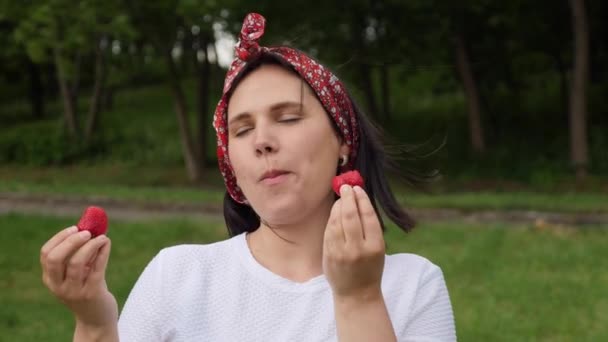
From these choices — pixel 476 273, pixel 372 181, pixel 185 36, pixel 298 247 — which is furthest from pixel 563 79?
pixel 298 247

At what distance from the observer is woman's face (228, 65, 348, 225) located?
212 cm

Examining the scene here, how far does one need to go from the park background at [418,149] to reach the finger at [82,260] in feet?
3.49

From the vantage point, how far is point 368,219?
5.70 feet

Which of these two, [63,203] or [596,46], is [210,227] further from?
[596,46]

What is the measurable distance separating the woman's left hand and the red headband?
47cm

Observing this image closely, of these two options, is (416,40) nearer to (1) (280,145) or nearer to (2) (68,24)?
(2) (68,24)

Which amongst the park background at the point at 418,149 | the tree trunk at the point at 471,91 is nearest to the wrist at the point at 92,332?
the park background at the point at 418,149

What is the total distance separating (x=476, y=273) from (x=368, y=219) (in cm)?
751

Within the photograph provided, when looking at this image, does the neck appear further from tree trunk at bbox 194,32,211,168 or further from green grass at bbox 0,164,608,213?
tree trunk at bbox 194,32,211,168

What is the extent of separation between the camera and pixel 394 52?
2338cm

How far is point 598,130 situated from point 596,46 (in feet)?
15.0

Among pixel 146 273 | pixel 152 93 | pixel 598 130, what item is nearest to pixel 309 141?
pixel 146 273

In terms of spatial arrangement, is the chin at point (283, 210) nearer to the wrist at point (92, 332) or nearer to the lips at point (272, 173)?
the lips at point (272, 173)

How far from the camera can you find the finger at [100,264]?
1817mm
